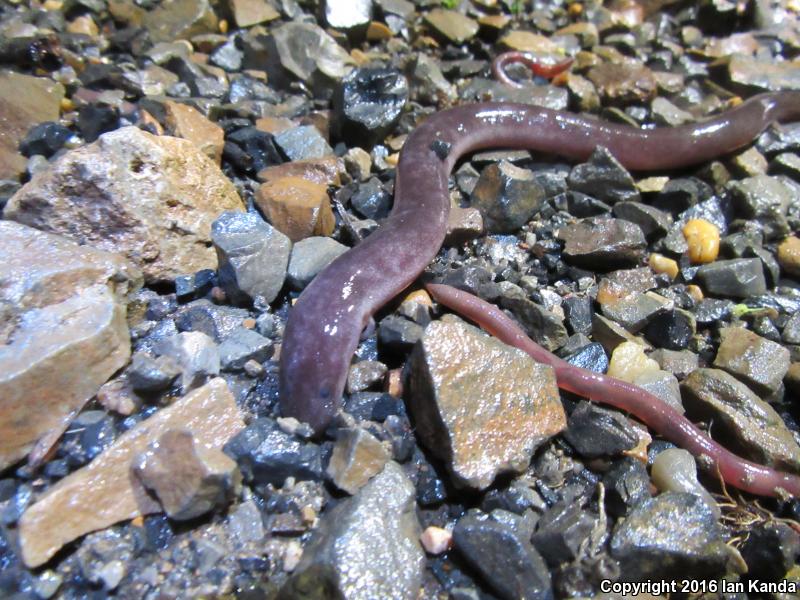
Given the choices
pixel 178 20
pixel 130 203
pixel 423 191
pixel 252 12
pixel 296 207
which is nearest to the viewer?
pixel 130 203

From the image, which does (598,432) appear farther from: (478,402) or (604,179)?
(604,179)

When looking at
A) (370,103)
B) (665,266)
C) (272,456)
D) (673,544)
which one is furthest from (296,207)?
(673,544)

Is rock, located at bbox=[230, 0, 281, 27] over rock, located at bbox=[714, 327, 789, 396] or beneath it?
over

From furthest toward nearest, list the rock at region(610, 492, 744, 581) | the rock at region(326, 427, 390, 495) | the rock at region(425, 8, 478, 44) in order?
the rock at region(425, 8, 478, 44) < the rock at region(326, 427, 390, 495) < the rock at region(610, 492, 744, 581)

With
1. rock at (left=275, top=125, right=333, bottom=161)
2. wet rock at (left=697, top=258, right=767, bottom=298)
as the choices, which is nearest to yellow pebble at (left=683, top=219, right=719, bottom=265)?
wet rock at (left=697, top=258, right=767, bottom=298)

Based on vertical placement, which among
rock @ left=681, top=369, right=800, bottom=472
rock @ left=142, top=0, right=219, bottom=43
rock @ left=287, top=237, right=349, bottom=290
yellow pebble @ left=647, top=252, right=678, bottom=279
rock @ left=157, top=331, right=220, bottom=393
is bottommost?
rock @ left=681, top=369, right=800, bottom=472

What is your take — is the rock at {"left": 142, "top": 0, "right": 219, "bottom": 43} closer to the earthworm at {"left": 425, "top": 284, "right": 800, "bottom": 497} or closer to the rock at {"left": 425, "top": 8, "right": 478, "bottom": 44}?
the rock at {"left": 425, "top": 8, "right": 478, "bottom": 44}

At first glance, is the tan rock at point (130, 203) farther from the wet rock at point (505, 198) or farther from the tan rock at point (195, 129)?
the wet rock at point (505, 198)

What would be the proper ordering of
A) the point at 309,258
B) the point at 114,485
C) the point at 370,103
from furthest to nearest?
the point at 370,103, the point at 309,258, the point at 114,485

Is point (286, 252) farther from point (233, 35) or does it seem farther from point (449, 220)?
point (233, 35)
